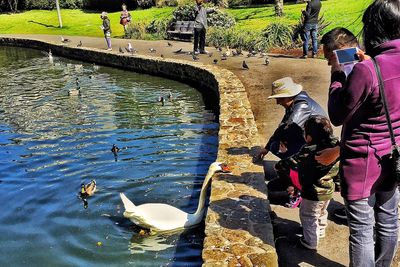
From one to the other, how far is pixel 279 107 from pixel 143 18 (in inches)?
1032

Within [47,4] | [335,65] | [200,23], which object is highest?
[47,4]

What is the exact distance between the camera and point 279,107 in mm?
10125

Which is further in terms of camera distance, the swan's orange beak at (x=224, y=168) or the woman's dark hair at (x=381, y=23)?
the swan's orange beak at (x=224, y=168)

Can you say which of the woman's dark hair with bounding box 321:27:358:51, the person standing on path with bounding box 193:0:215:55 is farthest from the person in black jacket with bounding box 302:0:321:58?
the woman's dark hair with bounding box 321:27:358:51

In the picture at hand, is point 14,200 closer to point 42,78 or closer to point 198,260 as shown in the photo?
point 198,260

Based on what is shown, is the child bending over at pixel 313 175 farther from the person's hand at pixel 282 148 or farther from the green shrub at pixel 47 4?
the green shrub at pixel 47 4

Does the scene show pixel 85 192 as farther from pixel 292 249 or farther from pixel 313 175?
pixel 313 175

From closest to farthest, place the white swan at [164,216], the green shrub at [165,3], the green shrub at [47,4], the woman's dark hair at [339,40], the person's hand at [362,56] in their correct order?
1. the person's hand at [362,56]
2. the woman's dark hair at [339,40]
3. the white swan at [164,216]
4. the green shrub at [165,3]
5. the green shrub at [47,4]

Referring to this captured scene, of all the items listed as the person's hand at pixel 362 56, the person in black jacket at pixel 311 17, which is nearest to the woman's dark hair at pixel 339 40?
the person's hand at pixel 362 56

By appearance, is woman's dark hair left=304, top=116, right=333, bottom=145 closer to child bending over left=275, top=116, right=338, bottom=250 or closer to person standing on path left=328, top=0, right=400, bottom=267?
child bending over left=275, top=116, right=338, bottom=250

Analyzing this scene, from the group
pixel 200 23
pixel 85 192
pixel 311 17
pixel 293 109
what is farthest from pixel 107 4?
pixel 293 109

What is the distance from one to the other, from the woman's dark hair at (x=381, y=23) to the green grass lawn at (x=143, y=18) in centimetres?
1408

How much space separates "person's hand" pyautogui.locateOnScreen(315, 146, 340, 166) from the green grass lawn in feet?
44.2

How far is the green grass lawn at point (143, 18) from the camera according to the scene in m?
21.9
